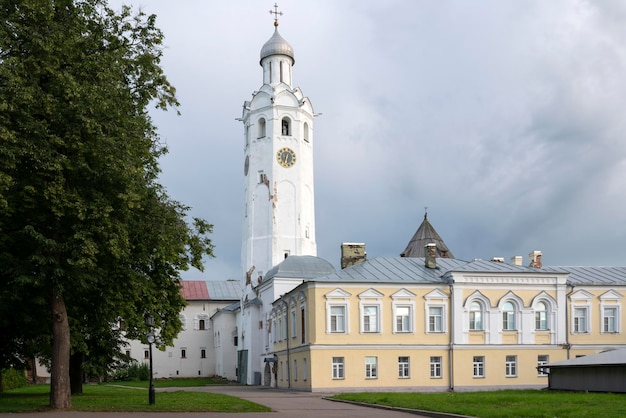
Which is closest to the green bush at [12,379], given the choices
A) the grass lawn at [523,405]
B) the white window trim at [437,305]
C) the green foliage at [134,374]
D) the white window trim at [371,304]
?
the green foliage at [134,374]

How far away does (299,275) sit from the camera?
54.6m

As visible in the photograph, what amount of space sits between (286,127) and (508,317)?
28.8 metres

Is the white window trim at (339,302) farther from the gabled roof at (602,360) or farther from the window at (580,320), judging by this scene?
the window at (580,320)

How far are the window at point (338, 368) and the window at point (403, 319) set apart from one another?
3.59 meters

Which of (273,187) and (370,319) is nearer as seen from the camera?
(370,319)

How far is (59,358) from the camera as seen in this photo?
24344 mm

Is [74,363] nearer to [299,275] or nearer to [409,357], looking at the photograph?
[409,357]

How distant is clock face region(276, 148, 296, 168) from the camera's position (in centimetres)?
6394

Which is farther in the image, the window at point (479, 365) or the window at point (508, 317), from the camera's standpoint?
the window at point (508, 317)

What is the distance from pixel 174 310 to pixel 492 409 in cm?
1210

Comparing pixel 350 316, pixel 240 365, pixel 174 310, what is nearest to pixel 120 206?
pixel 174 310

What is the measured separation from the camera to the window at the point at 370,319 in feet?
137

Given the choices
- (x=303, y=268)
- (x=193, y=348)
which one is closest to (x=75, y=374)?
(x=303, y=268)

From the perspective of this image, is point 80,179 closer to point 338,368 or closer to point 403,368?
point 338,368
